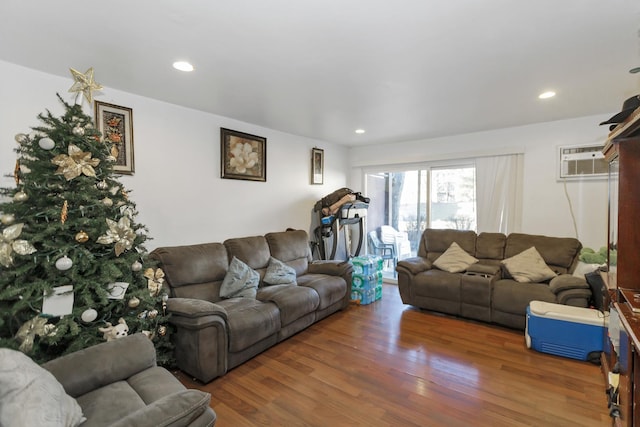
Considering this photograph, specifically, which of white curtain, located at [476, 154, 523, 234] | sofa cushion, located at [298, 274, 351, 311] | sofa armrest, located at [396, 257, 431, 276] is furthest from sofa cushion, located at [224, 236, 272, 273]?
white curtain, located at [476, 154, 523, 234]

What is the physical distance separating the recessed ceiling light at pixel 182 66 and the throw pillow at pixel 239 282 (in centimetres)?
182

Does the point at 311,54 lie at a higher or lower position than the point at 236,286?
higher

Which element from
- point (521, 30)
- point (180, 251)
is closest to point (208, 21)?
point (521, 30)

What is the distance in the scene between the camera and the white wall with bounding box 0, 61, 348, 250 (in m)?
2.22

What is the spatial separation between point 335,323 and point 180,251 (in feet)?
6.12

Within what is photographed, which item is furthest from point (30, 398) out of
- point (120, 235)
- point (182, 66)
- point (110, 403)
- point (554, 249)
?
point (554, 249)

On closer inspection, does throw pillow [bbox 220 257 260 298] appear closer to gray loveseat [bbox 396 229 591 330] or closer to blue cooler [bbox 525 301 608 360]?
gray loveseat [bbox 396 229 591 330]

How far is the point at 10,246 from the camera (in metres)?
1.70

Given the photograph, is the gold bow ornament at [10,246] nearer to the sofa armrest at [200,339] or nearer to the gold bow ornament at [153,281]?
the gold bow ornament at [153,281]

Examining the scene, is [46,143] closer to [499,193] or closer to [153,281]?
[153,281]

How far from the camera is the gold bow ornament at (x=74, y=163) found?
182cm

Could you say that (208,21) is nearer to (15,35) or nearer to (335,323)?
(15,35)

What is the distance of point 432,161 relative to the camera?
473 cm

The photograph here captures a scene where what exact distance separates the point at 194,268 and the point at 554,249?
4020mm
